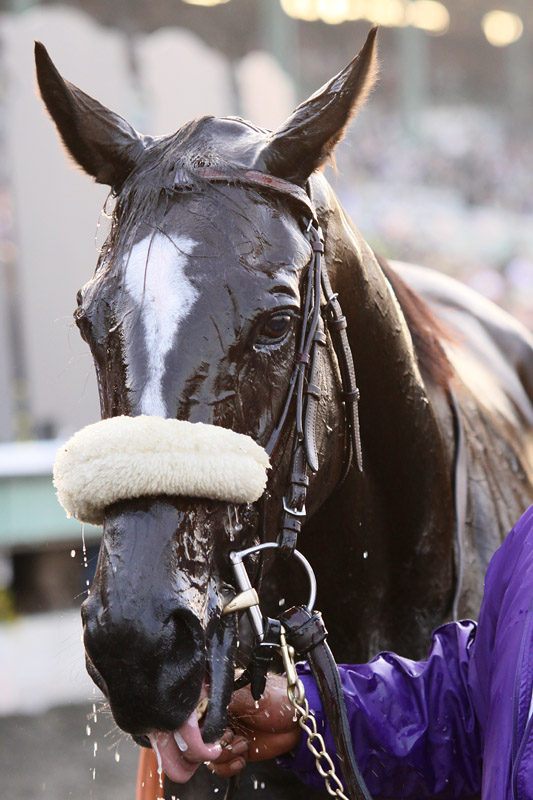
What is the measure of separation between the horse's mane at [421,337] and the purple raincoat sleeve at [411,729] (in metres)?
0.68

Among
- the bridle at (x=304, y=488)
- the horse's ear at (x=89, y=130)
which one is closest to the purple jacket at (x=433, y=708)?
the bridle at (x=304, y=488)

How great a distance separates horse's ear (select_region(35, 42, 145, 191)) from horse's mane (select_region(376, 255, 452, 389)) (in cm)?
67

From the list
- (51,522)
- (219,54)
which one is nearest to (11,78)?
(219,54)

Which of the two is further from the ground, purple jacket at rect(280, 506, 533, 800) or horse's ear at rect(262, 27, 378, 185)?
horse's ear at rect(262, 27, 378, 185)

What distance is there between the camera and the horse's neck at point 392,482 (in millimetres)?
1814

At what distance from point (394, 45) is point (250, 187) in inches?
348

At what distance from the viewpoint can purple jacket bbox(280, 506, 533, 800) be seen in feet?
5.04

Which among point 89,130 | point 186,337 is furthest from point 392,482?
point 89,130

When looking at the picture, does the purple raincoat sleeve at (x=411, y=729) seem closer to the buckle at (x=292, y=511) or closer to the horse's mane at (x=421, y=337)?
the buckle at (x=292, y=511)

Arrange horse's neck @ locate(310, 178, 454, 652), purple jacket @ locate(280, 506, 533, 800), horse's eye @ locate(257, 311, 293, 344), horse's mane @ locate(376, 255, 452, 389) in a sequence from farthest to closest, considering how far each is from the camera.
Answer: horse's mane @ locate(376, 255, 452, 389)
horse's neck @ locate(310, 178, 454, 652)
purple jacket @ locate(280, 506, 533, 800)
horse's eye @ locate(257, 311, 293, 344)

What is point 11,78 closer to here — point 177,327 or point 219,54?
point 219,54

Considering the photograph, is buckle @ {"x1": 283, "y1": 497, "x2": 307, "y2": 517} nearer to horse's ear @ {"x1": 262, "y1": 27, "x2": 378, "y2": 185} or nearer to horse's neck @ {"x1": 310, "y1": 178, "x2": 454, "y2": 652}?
horse's neck @ {"x1": 310, "y1": 178, "x2": 454, "y2": 652}

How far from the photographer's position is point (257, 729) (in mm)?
1537

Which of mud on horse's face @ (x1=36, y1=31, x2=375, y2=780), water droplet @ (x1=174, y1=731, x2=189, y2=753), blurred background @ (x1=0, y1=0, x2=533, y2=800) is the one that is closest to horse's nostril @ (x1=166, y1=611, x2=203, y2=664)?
mud on horse's face @ (x1=36, y1=31, x2=375, y2=780)
